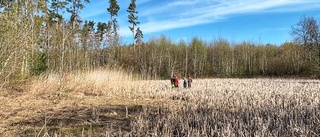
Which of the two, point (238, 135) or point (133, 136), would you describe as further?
point (133, 136)

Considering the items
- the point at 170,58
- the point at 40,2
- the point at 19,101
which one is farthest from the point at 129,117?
the point at 170,58

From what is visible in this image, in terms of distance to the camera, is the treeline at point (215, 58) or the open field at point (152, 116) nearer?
the open field at point (152, 116)

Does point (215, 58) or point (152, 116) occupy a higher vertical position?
point (215, 58)

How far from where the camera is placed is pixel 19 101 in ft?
31.9

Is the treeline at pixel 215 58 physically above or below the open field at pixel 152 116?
above

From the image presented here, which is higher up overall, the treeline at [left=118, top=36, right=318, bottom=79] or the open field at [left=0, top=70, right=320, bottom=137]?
the treeline at [left=118, top=36, right=318, bottom=79]

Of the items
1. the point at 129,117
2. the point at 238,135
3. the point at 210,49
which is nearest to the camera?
the point at 238,135

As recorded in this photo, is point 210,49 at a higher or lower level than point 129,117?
higher

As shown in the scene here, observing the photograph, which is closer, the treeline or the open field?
the open field

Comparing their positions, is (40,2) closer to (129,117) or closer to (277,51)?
(129,117)

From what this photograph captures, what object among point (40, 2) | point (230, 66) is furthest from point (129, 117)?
point (230, 66)

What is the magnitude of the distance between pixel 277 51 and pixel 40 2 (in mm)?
38093

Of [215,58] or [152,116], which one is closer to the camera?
[152,116]

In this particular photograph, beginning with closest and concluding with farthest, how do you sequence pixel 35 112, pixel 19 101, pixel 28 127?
pixel 28 127, pixel 35 112, pixel 19 101
